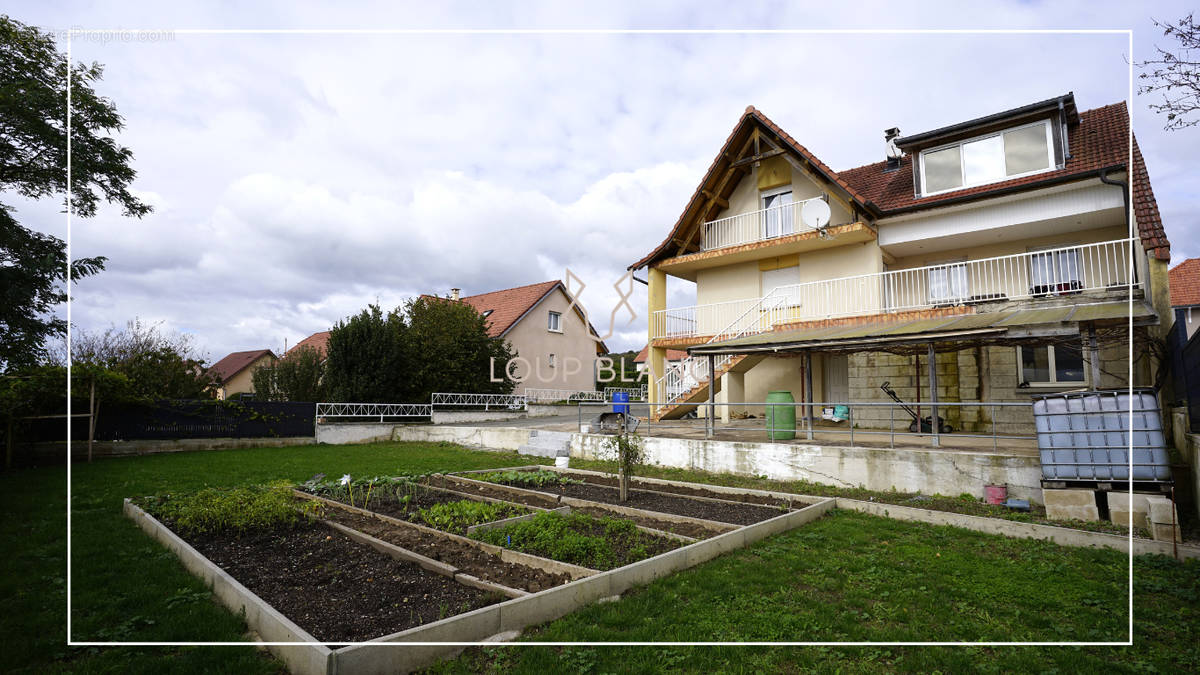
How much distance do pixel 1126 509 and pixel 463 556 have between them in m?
8.32

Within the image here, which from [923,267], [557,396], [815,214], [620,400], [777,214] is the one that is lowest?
[557,396]

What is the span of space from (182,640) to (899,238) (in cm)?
1743

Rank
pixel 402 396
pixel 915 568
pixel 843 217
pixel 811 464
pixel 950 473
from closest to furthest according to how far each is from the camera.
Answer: pixel 915 568 < pixel 950 473 < pixel 811 464 < pixel 843 217 < pixel 402 396

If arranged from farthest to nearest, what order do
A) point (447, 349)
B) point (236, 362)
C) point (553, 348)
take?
1. point (236, 362)
2. point (553, 348)
3. point (447, 349)

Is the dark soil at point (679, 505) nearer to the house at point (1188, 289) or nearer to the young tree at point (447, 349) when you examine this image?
the young tree at point (447, 349)

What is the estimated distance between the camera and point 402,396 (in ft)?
76.6

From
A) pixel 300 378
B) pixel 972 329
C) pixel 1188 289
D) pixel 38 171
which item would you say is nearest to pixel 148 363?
pixel 300 378

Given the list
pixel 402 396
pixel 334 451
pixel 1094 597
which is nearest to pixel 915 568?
pixel 1094 597

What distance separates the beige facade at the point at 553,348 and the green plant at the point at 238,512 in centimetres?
2044

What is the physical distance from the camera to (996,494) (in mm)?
8656

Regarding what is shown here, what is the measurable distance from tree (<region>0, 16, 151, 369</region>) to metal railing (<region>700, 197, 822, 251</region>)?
15819 mm

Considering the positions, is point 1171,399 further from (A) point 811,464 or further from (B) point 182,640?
(B) point 182,640

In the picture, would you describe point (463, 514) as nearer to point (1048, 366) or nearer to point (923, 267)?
point (923, 267)

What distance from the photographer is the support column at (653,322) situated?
64.0 ft
